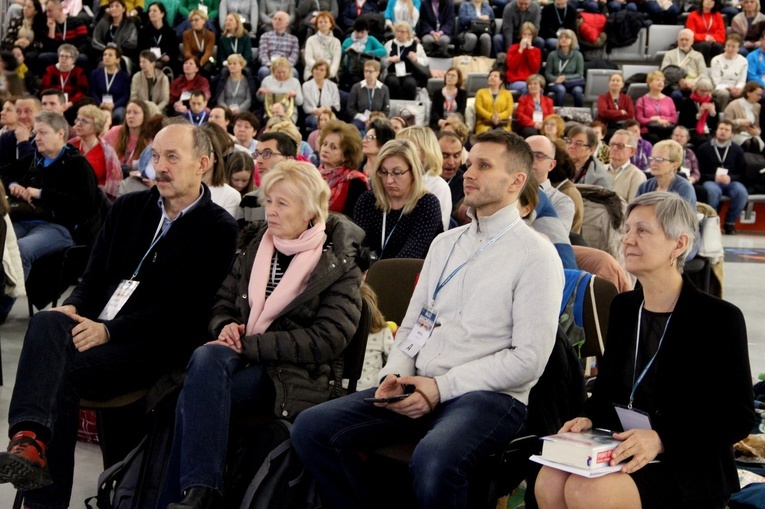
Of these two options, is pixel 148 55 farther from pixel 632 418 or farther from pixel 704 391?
pixel 704 391

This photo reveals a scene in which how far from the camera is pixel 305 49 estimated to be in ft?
39.3

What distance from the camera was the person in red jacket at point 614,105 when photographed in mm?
11656

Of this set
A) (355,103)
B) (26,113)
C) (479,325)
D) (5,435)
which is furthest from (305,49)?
(479,325)

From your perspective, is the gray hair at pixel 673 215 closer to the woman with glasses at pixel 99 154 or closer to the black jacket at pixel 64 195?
the black jacket at pixel 64 195

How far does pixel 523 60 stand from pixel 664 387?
10.4 meters

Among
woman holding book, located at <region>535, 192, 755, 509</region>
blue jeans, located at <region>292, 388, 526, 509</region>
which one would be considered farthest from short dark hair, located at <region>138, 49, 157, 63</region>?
woman holding book, located at <region>535, 192, 755, 509</region>

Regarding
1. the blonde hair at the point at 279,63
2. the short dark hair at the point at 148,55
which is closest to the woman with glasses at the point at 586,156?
the blonde hair at the point at 279,63

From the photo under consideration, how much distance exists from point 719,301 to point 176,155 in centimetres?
188

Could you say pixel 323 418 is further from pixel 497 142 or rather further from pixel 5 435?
pixel 5 435

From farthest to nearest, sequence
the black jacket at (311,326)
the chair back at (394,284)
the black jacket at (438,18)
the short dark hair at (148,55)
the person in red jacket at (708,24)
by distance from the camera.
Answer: the person in red jacket at (708,24) < the black jacket at (438,18) < the short dark hair at (148,55) < the chair back at (394,284) < the black jacket at (311,326)

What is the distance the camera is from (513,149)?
9.75 ft

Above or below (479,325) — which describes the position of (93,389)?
below

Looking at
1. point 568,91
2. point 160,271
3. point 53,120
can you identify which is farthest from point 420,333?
point 568,91

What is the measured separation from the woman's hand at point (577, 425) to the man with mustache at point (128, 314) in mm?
1364
